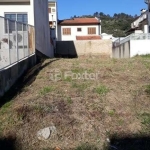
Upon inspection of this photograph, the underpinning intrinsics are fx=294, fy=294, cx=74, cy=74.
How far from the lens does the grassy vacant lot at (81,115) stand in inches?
217

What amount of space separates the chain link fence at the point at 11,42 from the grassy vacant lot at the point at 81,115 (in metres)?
1.02

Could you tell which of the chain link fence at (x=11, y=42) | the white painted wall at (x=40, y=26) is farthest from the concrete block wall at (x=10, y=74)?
the white painted wall at (x=40, y=26)

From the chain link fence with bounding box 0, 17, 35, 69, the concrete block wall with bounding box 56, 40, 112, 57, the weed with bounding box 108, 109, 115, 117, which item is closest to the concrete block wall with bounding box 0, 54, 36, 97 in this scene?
the chain link fence with bounding box 0, 17, 35, 69

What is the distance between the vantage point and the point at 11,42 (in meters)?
9.23

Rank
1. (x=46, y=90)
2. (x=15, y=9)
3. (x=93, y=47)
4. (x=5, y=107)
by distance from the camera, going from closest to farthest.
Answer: (x=5, y=107) → (x=46, y=90) → (x=15, y=9) → (x=93, y=47)

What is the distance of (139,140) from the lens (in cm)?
558

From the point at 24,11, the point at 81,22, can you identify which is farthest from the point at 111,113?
the point at 81,22

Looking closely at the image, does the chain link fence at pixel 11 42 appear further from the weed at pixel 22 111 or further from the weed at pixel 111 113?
the weed at pixel 111 113

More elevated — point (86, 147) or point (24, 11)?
point (24, 11)

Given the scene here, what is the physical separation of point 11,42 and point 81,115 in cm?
404

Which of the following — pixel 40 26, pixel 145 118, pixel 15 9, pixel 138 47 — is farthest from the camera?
pixel 138 47

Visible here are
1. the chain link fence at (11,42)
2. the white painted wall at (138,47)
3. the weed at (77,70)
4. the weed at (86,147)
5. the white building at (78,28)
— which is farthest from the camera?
the white building at (78,28)

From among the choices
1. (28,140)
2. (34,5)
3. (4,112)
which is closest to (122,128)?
(28,140)

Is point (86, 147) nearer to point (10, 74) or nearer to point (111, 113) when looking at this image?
point (111, 113)
